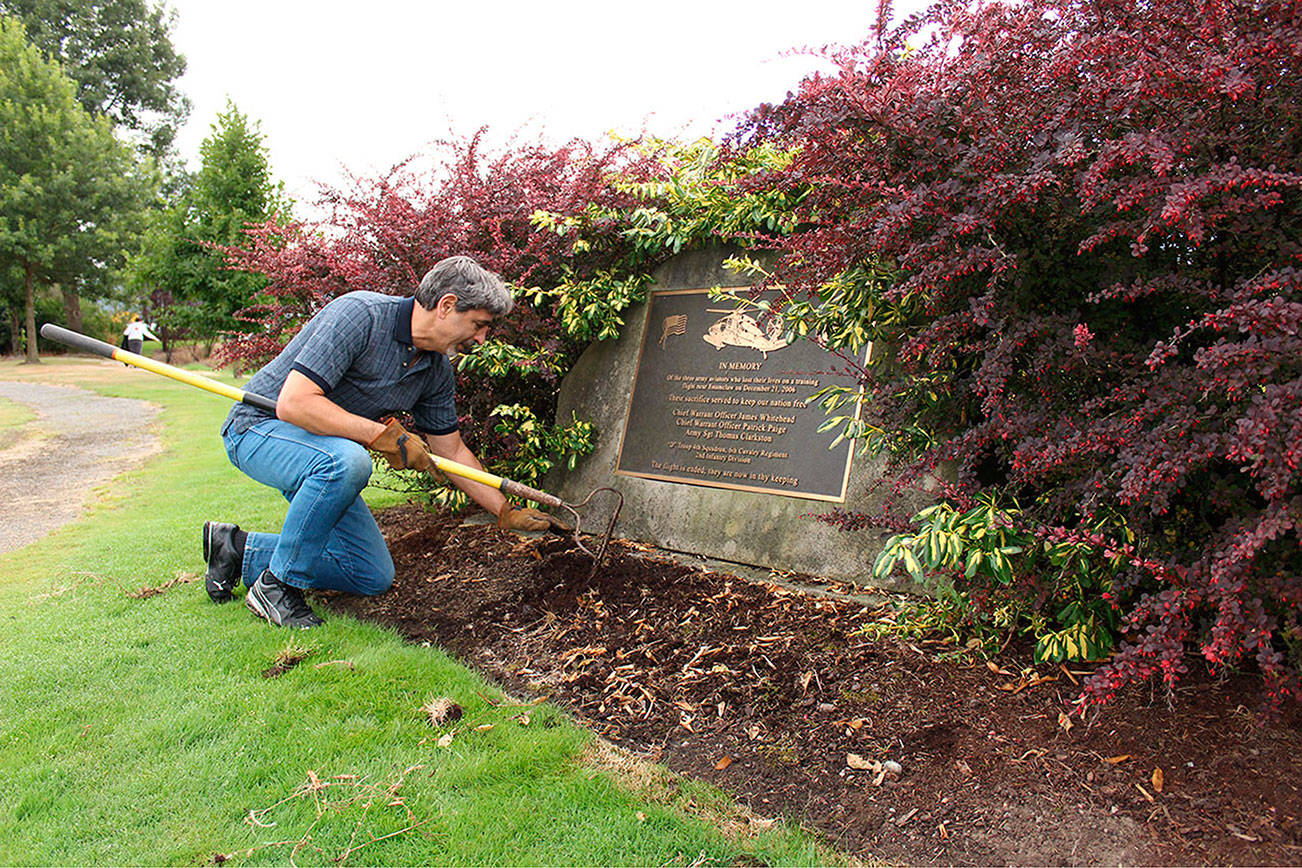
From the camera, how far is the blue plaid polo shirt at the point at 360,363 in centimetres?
375

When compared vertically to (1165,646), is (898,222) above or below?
above

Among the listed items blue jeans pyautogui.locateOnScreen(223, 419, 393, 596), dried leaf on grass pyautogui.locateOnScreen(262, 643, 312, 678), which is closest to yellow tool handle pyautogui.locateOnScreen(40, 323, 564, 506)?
blue jeans pyautogui.locateOnScreen(223, 419, 393, 596)

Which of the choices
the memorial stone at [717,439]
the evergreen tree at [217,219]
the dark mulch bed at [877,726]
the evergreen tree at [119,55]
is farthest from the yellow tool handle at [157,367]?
the evergreen tree at [119,55]

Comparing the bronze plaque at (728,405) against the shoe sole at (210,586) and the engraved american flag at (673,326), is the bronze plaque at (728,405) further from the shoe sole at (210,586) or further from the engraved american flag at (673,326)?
the shoe sole at (210,586)

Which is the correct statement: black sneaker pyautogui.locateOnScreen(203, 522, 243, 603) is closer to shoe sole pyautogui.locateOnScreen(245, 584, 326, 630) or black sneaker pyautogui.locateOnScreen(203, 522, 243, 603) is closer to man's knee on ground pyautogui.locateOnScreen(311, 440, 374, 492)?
shoe sole pyautogui.locateOnScreen(245, 584, 326, 630)

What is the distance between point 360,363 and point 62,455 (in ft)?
29.4

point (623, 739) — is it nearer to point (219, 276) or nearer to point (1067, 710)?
point (1067, 710)

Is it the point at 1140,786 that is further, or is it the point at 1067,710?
the point at 1067,710

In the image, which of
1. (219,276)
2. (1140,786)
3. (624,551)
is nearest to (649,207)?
(624,551)

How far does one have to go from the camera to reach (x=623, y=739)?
2.88 meters

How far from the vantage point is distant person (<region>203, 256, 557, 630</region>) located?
3736mm

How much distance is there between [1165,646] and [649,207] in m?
3.55

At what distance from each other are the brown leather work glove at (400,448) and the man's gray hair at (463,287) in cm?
61

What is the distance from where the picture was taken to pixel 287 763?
2631mm
